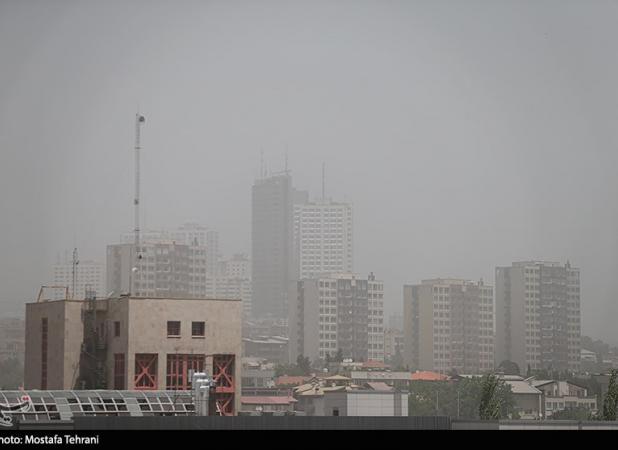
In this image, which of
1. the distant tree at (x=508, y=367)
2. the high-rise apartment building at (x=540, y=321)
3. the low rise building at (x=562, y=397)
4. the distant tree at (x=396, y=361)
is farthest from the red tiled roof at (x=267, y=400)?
the high-rise apartment building at (x=540, y=321)

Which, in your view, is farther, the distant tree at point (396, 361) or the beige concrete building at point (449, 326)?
the distant tree at point (396, 361)

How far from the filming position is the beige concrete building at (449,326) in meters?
74.7

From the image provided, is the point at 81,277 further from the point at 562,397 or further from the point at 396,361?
the point at 562,397

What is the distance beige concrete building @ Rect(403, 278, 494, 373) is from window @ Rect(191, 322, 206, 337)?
3662cm

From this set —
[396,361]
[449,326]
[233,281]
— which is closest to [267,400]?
[233,281]

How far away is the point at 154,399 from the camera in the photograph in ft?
106

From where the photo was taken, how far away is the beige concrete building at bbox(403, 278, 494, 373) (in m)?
74.7

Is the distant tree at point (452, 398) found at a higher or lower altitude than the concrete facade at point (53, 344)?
lower

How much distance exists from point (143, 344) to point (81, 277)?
63.9 feet

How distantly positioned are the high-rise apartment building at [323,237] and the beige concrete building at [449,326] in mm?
4453

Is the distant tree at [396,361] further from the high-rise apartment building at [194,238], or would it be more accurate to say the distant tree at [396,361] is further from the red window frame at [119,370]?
the red window frame at [119,370]

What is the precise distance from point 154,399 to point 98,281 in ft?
80.8
